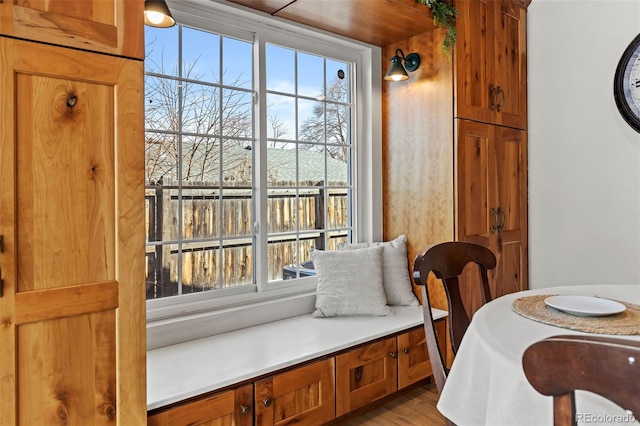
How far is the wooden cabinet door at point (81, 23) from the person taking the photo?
1.27 meters

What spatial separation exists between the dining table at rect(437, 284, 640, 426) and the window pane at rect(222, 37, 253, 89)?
1820 mm

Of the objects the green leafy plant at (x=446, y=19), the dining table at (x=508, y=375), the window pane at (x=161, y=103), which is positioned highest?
the green leafy plant at (x=446, y=19)

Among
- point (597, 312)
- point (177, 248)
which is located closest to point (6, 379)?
point (177, 248)

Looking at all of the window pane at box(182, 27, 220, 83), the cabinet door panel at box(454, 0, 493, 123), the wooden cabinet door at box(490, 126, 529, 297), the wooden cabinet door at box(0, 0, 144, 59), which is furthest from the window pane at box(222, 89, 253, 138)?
the wooden cabinet door at box(490, 126, 529, 297)

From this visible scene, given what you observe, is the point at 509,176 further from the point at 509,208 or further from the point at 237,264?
the point at 237,264

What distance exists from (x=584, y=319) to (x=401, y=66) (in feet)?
6.13

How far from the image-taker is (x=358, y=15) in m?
2.60

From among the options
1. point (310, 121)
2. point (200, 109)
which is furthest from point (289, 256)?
point (200, 109)

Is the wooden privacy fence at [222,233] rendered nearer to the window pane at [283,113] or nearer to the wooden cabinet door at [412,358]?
the window pane at [283,113]

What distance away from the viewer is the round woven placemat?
1.24 meters

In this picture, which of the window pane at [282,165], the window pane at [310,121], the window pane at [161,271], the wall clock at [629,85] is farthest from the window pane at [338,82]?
the wall clock at [629,85]

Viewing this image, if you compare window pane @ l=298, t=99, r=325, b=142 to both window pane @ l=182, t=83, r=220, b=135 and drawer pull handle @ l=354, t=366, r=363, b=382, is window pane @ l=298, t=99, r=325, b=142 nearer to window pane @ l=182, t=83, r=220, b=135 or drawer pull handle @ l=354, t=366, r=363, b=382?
window pane @ l=182, t=83, r=220, b=135

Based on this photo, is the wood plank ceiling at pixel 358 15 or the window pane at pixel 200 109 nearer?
the window pane at pixel 200 109

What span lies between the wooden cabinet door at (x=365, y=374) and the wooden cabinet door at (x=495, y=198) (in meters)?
0.72
